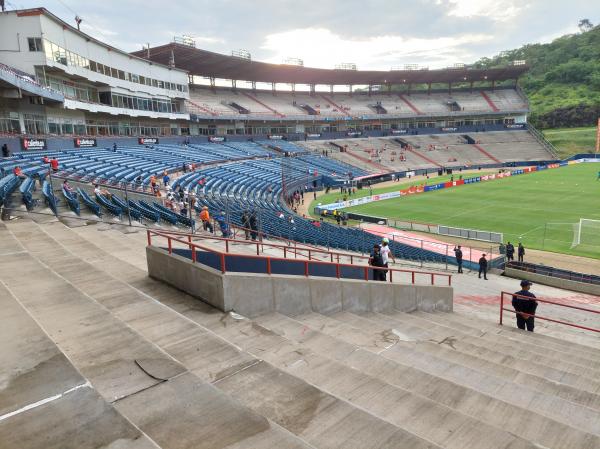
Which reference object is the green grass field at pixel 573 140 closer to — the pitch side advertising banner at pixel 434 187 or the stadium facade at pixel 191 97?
the stadium facade at pixel 191 97

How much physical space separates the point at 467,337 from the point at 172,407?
7.29m

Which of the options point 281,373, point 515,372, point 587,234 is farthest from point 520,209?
point 281,373

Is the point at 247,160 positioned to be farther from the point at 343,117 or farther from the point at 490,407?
the point at 490,407

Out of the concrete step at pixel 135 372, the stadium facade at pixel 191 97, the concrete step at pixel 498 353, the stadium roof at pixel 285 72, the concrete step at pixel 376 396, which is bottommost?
the concrete step at pixel 498 353

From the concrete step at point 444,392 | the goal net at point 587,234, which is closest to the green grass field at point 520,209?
the goal net at point 587,234

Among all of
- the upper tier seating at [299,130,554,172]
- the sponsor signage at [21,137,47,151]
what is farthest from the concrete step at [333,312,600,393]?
the upper tier seating at [299,130,554,172]

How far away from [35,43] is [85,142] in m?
8.62

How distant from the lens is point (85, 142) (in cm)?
3509

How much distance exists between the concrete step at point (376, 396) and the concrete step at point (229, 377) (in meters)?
0.34

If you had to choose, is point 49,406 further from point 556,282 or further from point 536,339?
point 556,282

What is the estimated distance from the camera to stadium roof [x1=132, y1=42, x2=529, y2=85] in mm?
62938

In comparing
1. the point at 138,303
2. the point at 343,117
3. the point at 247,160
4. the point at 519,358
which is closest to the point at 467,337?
the point at 519,358

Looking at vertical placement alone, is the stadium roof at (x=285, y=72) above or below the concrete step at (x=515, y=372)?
above

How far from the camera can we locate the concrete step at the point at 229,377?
3934mm
